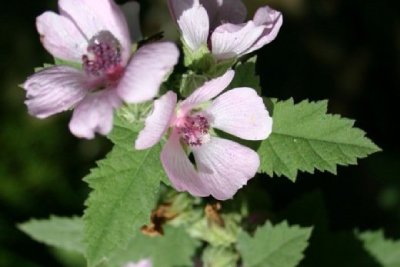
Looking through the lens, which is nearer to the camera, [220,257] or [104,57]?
[104,57]

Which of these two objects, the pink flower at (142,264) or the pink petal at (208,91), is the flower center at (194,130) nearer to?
the pink petal at (208,91)

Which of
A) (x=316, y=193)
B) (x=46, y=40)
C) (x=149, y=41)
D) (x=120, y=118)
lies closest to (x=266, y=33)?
(x=149, y=41)

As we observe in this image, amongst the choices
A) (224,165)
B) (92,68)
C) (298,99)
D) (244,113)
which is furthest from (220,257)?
(298,99)

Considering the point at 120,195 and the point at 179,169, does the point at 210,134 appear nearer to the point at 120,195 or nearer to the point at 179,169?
the point at 179,169

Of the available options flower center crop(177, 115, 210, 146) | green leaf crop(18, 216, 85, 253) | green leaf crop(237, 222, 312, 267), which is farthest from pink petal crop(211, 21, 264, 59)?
green leaf crop(18, 216, 85, 253)

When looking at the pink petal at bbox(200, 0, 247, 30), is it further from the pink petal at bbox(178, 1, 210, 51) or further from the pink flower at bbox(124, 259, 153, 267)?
the pink flower at bbox(124, 259, 153, 267)

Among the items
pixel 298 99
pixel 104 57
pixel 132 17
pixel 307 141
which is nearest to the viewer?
pixel 104 57

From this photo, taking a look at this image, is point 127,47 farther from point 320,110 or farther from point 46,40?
point 320,110

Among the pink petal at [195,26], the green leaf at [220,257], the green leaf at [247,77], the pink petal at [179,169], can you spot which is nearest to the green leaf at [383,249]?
the green leaf at [220,257]
